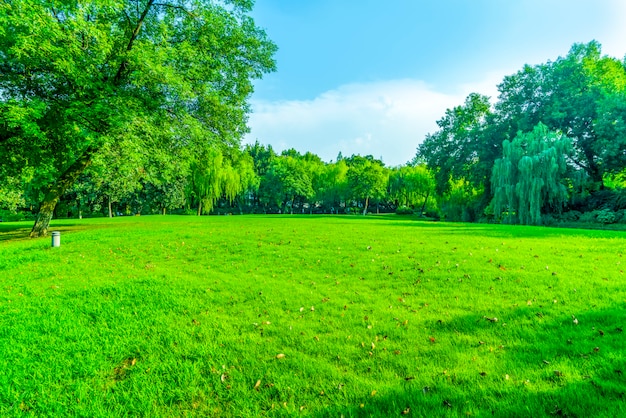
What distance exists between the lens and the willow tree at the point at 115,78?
1060 cm

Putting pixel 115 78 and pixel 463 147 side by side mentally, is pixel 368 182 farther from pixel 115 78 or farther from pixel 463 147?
pixel 115 78

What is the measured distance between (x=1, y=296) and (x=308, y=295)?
605cm

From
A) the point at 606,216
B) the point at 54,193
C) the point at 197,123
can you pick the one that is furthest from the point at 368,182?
the point at 54,193

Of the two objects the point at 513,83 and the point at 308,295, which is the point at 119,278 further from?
the point at 513,83

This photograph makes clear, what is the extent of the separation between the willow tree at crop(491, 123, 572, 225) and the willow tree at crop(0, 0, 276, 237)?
61.8 feet

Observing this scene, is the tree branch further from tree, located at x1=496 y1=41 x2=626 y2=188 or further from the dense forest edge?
tree, located at x1=496 y1=41 x2=626 y2=188

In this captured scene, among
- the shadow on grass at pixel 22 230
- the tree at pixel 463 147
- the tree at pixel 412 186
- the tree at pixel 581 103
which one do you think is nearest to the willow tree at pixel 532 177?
the tree at pixel 581 103

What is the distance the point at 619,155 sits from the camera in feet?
78.0

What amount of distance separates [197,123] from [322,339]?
13.3m

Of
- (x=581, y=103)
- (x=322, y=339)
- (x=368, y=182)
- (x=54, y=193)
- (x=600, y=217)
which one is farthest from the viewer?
(x=368, y=182)

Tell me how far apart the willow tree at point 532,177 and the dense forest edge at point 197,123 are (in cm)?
9

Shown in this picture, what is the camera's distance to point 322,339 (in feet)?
13.4

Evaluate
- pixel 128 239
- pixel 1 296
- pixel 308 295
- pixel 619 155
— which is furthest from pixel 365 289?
pixel 619 155

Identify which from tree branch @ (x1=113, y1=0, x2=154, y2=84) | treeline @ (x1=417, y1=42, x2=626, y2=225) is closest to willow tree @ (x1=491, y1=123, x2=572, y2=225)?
treeline @ (x1=417, y1=42, x2=626, y2=225)
